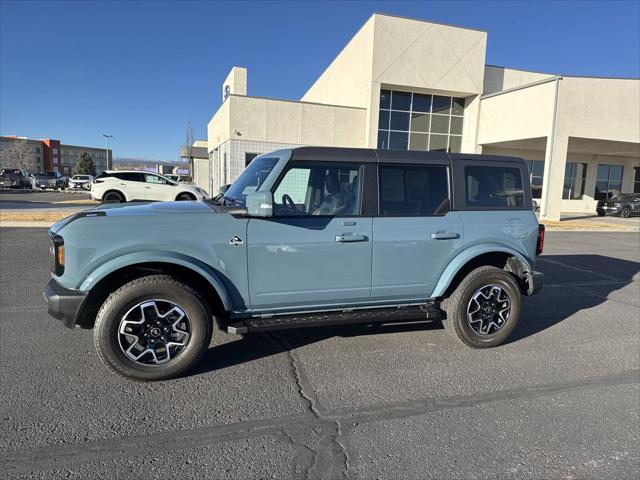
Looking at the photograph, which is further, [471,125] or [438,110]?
[438,110]

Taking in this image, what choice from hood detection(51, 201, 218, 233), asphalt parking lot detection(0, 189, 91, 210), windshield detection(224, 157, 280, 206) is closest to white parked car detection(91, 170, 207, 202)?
asphalt parking lot detection(0, 189, 91, 210)

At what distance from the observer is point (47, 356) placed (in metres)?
3.92

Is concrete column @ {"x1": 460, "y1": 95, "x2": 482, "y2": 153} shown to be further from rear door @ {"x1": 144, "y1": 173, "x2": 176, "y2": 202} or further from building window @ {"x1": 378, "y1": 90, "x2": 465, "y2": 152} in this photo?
rear door @ {"x1": 144, "y1": 173, "x2": 176, "y2": 202}

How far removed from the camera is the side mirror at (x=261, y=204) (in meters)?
3.46

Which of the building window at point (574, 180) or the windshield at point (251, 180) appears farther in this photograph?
the building window at point (574, 180)

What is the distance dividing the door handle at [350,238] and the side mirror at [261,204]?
0.69 m

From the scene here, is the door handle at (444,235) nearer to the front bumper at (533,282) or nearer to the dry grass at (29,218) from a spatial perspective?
the front bumper at (533,282)

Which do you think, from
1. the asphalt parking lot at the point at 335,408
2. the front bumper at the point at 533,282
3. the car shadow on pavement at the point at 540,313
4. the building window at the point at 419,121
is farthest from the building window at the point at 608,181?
the front bumper at the point at 533,282

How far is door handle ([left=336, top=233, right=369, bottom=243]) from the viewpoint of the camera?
151 inches

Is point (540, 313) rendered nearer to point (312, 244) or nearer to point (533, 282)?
point (533, 282)

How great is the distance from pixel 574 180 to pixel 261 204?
105 feet

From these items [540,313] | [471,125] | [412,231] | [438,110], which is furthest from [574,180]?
[412,231]

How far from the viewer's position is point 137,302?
133 inches

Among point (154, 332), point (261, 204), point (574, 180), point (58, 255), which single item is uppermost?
point (574, 180)
